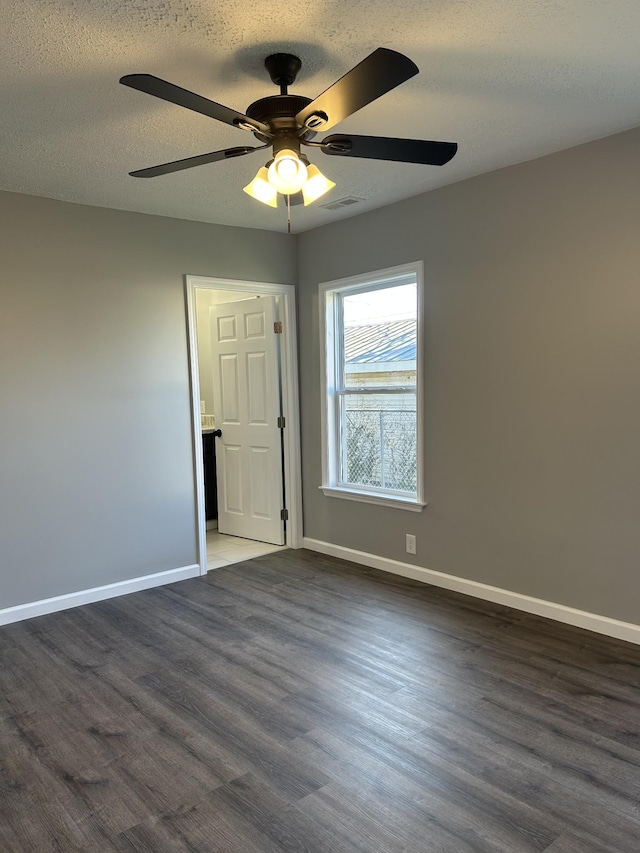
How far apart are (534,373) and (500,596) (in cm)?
135

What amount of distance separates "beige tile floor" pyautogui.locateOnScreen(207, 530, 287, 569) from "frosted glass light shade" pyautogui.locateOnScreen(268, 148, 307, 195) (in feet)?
10.4

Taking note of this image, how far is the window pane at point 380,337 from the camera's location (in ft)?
13.2

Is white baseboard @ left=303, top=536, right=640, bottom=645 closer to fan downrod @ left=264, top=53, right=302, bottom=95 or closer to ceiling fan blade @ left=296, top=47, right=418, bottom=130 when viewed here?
ceiling fan blade @ left=296, top=47, right=418, bottom=130

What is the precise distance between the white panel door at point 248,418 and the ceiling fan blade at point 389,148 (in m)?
2.70

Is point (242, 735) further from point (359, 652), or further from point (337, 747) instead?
point (359, 652)

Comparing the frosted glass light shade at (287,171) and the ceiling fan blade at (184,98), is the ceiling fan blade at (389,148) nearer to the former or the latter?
the frosted glass light shade at (287,171)

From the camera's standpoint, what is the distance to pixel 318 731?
234 centimetres

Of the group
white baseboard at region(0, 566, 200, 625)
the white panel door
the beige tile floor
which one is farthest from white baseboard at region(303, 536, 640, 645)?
white baseboard at region(0, 566, 200, 625)

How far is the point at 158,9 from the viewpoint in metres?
1.80

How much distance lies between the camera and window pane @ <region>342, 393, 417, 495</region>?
4.07 m

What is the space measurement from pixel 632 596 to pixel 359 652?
56.0 inches

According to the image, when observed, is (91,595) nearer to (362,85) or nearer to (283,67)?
(283,67)

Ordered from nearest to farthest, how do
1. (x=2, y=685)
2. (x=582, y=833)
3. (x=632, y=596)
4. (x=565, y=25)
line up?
(x=582, y=833) → (x=565, y=25) → (x=2, y=685) → (x=632, y=596)

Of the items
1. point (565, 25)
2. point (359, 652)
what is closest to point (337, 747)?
point (359, 652)
